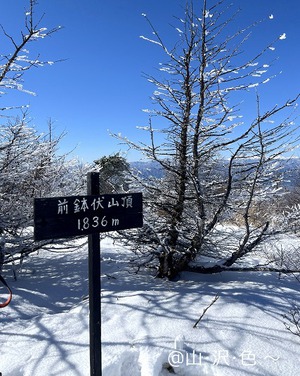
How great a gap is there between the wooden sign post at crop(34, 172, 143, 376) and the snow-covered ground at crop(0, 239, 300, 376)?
645 mm

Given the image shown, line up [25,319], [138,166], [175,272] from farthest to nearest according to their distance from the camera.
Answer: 1. [138,166]
2. [175,272]
3. [25,319]

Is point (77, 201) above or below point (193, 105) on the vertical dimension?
below

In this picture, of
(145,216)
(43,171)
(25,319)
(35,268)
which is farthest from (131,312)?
(43,171)

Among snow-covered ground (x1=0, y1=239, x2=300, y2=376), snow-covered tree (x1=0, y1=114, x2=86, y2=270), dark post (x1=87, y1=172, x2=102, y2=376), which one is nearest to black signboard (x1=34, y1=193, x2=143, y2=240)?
dark post (x1=87, y1=172, x2=102, y2=376)

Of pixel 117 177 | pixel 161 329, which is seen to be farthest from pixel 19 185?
pixel 161 329

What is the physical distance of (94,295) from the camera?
269cm

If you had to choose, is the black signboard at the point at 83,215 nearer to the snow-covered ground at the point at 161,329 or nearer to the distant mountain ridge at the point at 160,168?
the snow-covered ground at the point at 161,329

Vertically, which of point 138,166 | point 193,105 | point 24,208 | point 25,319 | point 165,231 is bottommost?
point 25,319

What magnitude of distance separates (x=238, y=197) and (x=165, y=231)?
1.52m

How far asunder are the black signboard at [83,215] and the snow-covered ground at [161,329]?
1.42m

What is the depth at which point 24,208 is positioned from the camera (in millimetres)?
6512

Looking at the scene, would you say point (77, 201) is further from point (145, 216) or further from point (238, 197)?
point (238, 197)

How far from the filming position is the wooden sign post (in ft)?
7.83

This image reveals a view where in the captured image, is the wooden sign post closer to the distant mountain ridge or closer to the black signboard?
the black signboard
